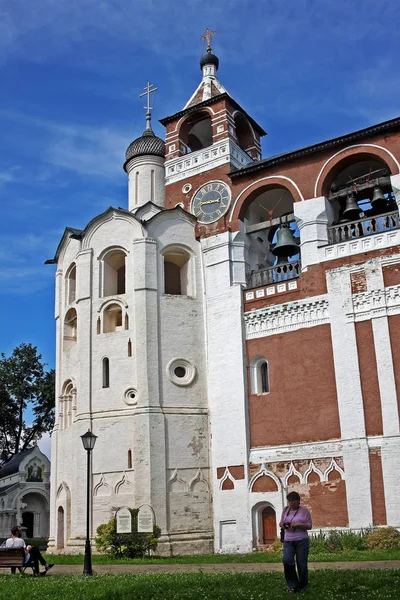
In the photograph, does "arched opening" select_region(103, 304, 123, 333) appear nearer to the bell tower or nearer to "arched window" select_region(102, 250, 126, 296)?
"arched window" select_region(102, 250, 126, 296)

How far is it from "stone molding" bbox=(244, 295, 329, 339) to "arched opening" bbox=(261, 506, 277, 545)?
6.01 meters

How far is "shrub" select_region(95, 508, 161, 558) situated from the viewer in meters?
21.4

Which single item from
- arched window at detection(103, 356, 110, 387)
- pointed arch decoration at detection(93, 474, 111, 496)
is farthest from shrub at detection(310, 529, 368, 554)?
arched window at detection(103, 356, 110, 387)

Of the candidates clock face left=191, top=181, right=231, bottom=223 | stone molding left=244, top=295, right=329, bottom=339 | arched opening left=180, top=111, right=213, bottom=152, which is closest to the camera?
stone molding left=244, top=295, right=329, bottom=339

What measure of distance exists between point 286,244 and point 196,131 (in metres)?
9.28

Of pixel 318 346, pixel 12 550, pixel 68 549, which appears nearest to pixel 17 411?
pixel 68 549

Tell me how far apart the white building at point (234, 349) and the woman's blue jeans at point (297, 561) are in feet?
36.1

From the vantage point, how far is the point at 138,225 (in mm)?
26953

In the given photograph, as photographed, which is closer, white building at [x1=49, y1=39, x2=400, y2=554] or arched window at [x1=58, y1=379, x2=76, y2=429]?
white building at [x1=49, y1=39, x2=400, y2=554]

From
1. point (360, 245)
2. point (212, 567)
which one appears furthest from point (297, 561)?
point (360, 245)

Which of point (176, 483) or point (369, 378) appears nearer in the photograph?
point (369, 378)

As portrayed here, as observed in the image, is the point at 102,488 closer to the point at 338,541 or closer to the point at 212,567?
the point at 338,541

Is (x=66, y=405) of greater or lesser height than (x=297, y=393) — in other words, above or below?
above

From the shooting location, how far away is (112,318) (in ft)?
88.6
